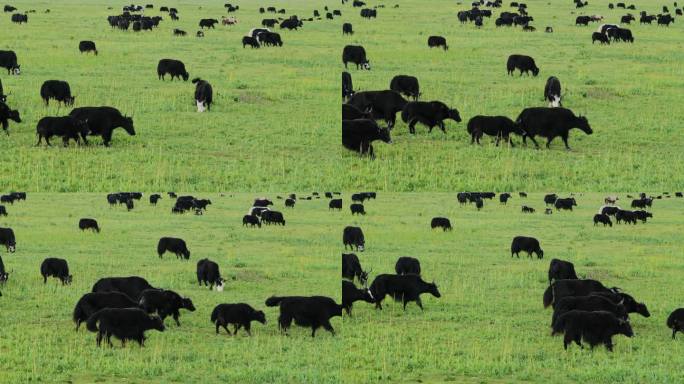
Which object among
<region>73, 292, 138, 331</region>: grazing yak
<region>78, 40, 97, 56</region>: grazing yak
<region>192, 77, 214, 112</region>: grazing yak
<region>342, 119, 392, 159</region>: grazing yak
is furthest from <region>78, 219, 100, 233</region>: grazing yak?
<region>342, 119, 392, 159</region>: grazing yak

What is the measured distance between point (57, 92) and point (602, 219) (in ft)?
55.0

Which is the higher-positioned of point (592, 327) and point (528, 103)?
point (528, 103)

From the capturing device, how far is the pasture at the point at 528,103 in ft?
65.2

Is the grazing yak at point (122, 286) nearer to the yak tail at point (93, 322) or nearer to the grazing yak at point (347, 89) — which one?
the yak tail at point (93, 322)

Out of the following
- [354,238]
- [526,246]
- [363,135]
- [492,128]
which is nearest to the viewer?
[363,135]

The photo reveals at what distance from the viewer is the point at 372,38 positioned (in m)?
45.5

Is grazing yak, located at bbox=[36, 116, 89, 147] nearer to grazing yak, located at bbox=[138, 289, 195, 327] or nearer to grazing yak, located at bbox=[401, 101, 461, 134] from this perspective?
grazing yak, located at bbox=[138, 289, 195, 327]

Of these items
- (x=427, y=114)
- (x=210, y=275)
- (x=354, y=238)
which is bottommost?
(x=210, y=275)

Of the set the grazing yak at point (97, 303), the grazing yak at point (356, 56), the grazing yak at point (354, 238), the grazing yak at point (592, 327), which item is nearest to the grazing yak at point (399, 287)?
the grazing yak at point (592, 327)

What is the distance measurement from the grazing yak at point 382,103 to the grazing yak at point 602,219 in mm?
13173

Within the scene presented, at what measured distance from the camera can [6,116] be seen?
74.8 feet

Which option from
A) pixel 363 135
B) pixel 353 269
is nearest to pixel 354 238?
pixel 353 269

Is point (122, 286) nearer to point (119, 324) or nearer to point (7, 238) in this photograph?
point (119, 324)

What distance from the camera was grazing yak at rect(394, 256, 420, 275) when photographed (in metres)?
24.3
